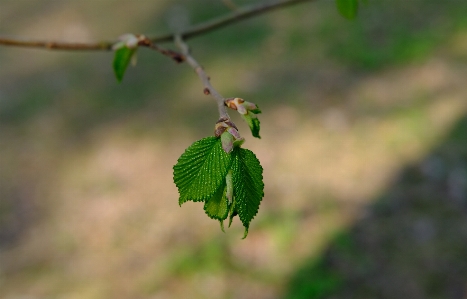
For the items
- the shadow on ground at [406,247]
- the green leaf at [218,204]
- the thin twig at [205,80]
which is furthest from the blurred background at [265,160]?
the green leaf at [218,204]

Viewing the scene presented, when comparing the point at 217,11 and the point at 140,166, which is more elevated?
the point at 217,11

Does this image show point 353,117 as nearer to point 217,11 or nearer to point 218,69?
point 218,69

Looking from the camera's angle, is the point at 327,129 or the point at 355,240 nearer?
the point at 355,240

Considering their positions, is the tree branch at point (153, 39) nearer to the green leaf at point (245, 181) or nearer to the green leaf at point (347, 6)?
Answer: the green leaf at point (347, 6)

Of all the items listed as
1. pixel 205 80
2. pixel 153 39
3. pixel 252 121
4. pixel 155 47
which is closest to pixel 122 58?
pixel 155 47

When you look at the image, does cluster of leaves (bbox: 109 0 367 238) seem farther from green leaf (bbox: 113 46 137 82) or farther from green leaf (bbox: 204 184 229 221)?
green leaf (bbox: 113 46 137 82)

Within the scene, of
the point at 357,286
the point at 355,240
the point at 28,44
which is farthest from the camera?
the point at 355,240

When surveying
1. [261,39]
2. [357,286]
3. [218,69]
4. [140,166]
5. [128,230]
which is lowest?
[357,286]

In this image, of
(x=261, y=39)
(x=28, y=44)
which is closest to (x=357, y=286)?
(x=28, y=44)
